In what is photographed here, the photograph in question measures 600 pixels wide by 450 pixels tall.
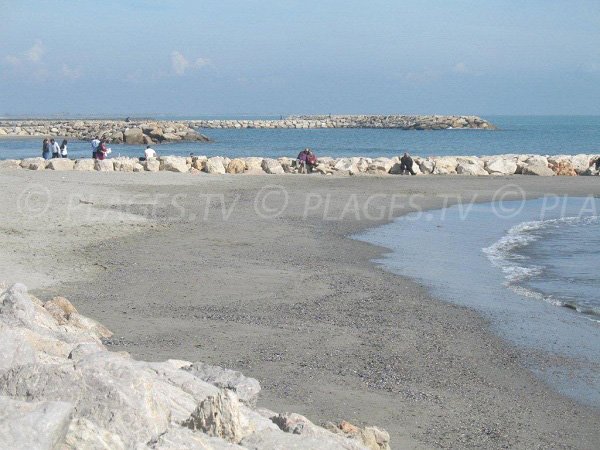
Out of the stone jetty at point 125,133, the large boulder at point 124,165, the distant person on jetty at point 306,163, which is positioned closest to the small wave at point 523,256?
the distant person on jetty at point 306,163

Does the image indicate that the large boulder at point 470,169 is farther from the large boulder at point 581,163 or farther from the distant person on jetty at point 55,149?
the distant person on jetty at point 55,149

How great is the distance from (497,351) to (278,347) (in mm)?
2371

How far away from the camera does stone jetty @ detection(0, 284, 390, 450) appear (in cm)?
353

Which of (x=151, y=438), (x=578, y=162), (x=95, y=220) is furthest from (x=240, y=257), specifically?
(x=578, y=162)

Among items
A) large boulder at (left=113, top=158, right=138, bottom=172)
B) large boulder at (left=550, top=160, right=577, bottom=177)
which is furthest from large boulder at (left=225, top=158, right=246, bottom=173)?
large boulder at (left=550, top=160, right=577, bottom=177)

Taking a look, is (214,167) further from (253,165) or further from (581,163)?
(581,163)

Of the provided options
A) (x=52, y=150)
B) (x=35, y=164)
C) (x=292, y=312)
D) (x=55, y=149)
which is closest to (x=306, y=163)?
(x=35, y=164)

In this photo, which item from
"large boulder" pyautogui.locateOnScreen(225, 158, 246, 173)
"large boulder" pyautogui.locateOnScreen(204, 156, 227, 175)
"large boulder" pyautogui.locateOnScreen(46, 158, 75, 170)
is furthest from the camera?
"large boulder" pyautogui.locateOnScreen(225, 158, 246, 173)

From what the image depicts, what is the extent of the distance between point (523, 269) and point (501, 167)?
21154 millimetres

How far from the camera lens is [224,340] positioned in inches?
344

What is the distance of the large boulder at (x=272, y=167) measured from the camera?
106 ft

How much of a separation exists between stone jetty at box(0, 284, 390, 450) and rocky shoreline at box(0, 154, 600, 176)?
25.4 meters

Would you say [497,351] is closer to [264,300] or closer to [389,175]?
[264,300]

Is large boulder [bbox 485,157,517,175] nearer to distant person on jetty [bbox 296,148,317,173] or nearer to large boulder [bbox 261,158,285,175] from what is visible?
distant person on jetty [bbox 296,148,317,173]
